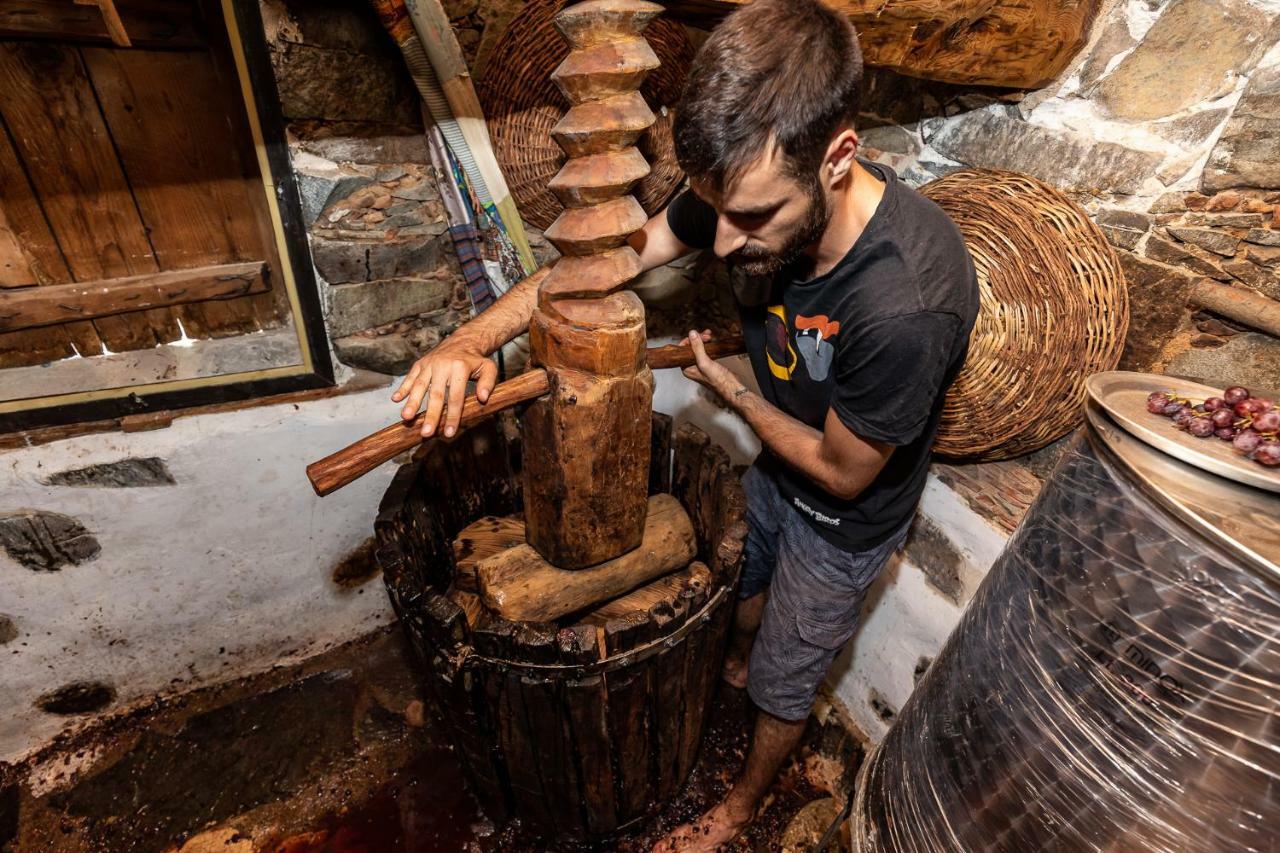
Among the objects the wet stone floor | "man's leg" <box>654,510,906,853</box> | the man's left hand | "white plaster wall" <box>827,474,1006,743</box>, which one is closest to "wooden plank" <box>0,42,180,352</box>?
the wet stone floor

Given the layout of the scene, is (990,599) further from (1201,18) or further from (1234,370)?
(1201,18)

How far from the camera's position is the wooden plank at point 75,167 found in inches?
60.4

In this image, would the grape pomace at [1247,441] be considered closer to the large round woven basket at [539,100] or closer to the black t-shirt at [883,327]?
the black t-shirt at [883,327]

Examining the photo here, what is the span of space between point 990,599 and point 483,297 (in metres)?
1.75

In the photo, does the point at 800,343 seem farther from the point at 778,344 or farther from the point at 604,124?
the point at 604,124

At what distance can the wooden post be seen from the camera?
3.81 ft

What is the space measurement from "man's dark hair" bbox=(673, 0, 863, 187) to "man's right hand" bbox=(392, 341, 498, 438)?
660mm

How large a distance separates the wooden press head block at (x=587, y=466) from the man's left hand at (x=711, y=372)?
0.74 feet

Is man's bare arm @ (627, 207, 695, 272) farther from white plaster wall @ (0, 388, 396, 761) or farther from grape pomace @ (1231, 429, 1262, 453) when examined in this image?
grape pomace @ (1231, 429, 1262, 453)

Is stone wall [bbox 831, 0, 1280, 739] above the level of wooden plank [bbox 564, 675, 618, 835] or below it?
above

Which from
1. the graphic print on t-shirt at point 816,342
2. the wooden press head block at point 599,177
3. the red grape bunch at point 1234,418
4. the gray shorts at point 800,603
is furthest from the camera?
the gray shorts at point 800,603

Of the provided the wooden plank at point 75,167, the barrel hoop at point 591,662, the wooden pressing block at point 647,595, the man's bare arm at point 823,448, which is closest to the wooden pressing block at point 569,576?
the wooden pressing block at point 647,595

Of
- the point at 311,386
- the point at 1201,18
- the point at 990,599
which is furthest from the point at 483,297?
the point at 1201,18

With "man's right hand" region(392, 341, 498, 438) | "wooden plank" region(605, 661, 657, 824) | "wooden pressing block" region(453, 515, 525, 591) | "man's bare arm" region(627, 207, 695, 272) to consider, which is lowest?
"wooden plank" region(605, 661, 657, 824)
